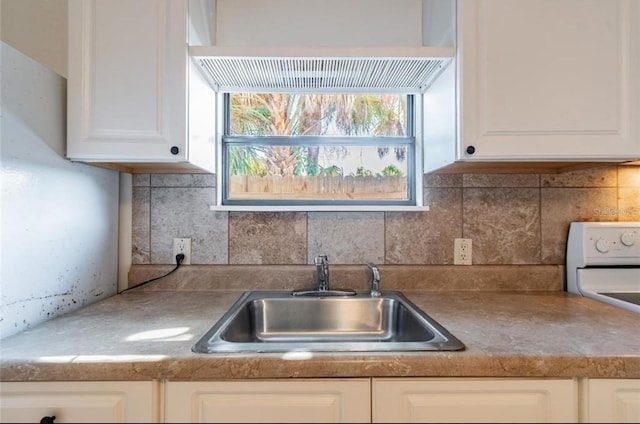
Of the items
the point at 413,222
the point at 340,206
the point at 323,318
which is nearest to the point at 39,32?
the point at 340,206

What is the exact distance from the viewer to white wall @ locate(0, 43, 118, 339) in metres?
0.99

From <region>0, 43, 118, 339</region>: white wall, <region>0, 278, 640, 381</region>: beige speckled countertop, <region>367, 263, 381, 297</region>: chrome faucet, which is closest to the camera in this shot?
<region>0, 278, 640, 381</region>: beige speckled countertop

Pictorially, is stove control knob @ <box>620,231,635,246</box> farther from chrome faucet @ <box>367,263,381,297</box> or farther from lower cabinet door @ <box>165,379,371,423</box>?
lower cabinet door @ <box>165,379,371,423</box>

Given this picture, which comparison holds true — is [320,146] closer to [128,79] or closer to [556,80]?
[128,79]

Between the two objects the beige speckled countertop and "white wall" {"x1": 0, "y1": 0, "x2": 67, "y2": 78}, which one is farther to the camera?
"white wall" {"x1": 0, "y1": 0, "x2": 67, "y2": 78}

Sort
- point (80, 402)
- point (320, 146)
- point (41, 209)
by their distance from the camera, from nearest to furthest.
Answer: point (80, 402), point (41, 209), point (320, 146)

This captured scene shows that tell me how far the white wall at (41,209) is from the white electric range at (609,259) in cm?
194

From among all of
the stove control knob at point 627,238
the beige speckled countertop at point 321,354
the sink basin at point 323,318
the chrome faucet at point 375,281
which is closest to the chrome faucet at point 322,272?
the sink basin at point 323,318

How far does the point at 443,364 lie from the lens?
818mm

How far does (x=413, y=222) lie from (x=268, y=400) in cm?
98

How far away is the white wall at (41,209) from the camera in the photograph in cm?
99

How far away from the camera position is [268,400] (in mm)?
825

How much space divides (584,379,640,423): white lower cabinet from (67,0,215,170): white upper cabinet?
4.39ft

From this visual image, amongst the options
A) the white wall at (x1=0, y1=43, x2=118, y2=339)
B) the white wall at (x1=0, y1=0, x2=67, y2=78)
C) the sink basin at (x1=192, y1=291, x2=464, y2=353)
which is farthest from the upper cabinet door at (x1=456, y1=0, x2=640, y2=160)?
the white wall at (x1=0, y1=0, x2=67, y2=78)
